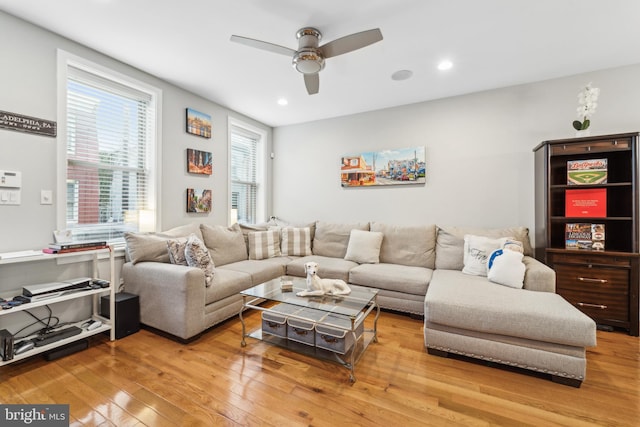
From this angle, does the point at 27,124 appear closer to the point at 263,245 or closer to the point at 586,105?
the point at 263,245

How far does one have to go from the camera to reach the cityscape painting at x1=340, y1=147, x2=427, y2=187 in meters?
3.73

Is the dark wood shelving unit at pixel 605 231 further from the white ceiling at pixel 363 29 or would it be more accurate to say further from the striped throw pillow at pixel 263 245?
the striped throw pillow at pixel 263 245

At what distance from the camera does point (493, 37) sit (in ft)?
7.51

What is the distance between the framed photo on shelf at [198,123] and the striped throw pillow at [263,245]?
1.47 meters

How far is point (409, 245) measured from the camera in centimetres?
342

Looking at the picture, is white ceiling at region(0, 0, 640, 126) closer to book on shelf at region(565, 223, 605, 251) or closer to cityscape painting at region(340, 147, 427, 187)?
cityscape painting at region(340, 147, 427, 187)

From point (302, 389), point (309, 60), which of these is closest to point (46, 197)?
point (309, 60)

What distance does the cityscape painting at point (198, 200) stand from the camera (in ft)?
11.3

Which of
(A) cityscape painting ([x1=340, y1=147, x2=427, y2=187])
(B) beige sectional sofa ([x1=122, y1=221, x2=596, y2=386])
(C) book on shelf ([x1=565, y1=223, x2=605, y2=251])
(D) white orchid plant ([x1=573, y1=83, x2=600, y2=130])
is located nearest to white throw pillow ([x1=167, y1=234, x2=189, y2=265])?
(B) beige sectional sofa ([x1=122, y1=221, x2=596, y2=386])

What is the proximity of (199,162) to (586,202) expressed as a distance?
432 cm

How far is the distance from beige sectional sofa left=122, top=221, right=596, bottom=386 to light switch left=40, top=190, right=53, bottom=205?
0.67m

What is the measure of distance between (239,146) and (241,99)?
898mm

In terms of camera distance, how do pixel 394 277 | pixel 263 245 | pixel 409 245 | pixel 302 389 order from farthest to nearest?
pixel 263 245
pixel 409 245
pixel 394 277
pixel 302 389

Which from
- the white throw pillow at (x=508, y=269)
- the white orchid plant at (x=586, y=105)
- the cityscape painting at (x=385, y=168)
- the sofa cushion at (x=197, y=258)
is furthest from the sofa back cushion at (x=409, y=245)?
the sofa cushion at (x=197, y=258)
